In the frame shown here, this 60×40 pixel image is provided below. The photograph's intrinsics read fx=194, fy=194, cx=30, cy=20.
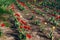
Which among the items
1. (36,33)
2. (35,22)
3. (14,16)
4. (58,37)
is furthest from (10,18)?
(58,37)

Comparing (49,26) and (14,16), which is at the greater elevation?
(14,16)

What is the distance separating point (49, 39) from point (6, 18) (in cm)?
294

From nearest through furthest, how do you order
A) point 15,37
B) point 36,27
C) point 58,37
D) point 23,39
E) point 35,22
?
point 23,39 < point 15,37 < point 58,37 < point 36,27 < point 35,22

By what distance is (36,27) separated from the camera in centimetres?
1034

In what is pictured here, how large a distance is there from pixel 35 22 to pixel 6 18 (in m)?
1.73

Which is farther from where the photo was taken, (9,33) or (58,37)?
(58,37)

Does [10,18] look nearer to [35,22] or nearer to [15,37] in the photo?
[35,22]

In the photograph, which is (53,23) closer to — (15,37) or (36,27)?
(36,27)

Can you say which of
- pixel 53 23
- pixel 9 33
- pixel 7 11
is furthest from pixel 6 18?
pixel 53 23

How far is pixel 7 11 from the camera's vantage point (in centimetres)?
1155

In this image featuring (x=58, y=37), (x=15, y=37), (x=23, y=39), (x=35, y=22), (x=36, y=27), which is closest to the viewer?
(x=23, y=39)

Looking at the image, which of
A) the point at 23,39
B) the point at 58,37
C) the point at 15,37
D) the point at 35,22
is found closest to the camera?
the point at 23,39

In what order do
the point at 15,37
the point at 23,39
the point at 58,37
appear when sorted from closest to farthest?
the point at 23,39 < the point at 15,37 < the point at 58,37

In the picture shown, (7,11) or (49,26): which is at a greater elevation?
(7,11)
